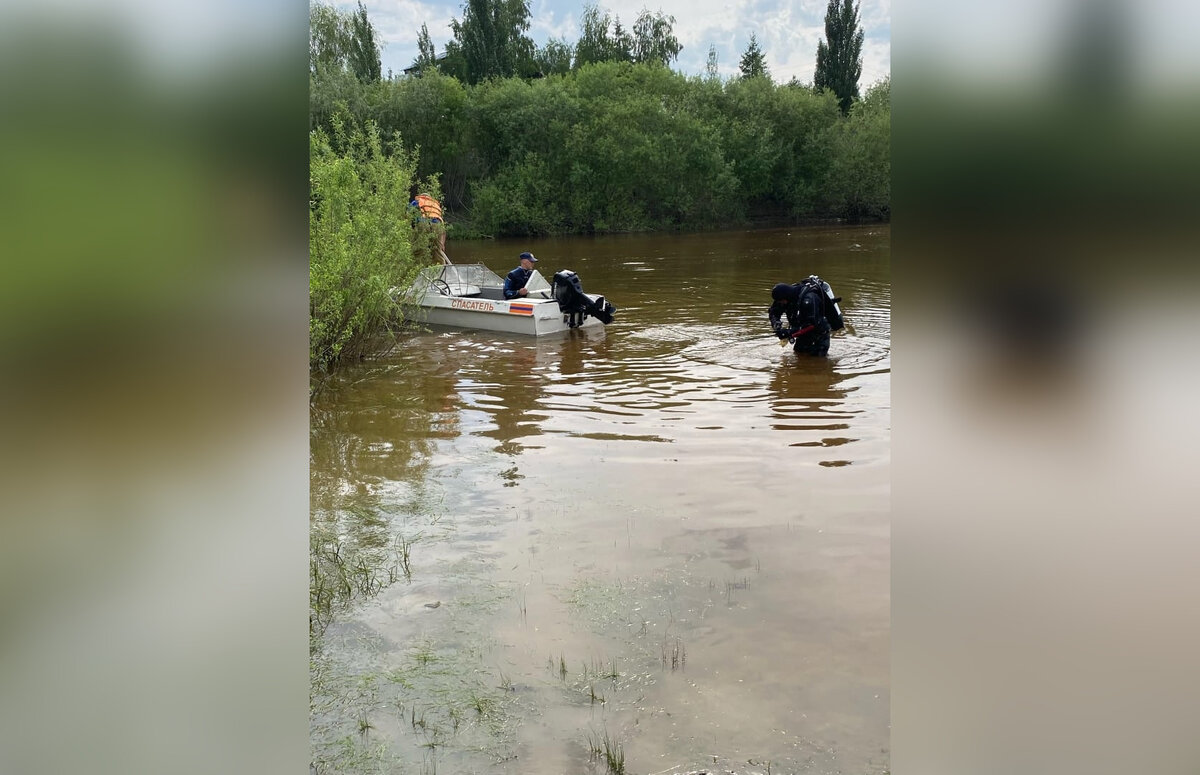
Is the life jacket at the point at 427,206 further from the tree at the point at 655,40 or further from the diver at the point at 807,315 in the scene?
the tree at the point at 655,40

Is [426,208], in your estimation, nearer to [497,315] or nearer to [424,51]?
[497,315]

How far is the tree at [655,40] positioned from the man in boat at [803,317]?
45.8 meters

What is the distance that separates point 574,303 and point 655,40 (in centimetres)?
4450

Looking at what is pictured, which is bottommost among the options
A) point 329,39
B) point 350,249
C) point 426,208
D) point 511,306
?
point 511,306

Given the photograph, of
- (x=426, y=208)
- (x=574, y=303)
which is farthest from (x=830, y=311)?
(x=426, y=208)

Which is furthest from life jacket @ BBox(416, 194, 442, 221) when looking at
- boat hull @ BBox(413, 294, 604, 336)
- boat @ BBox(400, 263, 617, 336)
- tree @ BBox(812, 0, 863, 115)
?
tree @ BBox(812, 0, 863, 115)

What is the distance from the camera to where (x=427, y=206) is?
45.6 feet

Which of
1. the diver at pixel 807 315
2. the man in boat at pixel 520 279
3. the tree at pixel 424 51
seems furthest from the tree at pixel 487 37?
the diver at pixel 807 315

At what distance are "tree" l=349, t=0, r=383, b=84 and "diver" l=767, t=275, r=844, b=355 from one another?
3389cm

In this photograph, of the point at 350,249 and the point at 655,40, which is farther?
the point at 655,40

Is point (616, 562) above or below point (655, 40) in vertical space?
below
